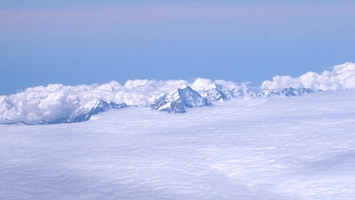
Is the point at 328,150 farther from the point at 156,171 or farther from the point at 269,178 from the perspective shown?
the point at 156,171

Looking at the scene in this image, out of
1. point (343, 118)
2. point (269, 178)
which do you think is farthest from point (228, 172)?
point (343, 118)

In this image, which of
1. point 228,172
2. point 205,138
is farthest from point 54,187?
point 205,138

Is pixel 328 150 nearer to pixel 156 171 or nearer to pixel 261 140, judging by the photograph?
pixel 261 140

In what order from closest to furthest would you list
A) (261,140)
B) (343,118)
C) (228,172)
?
(228,172) < (261,140) < (343,118)

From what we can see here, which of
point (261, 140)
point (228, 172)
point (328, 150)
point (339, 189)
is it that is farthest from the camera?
point (261, 140)

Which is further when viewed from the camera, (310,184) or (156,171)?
(156,171)

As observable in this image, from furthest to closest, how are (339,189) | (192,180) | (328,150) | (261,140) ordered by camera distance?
(261,140)
(328,150)
(192,180)
(339,189)
